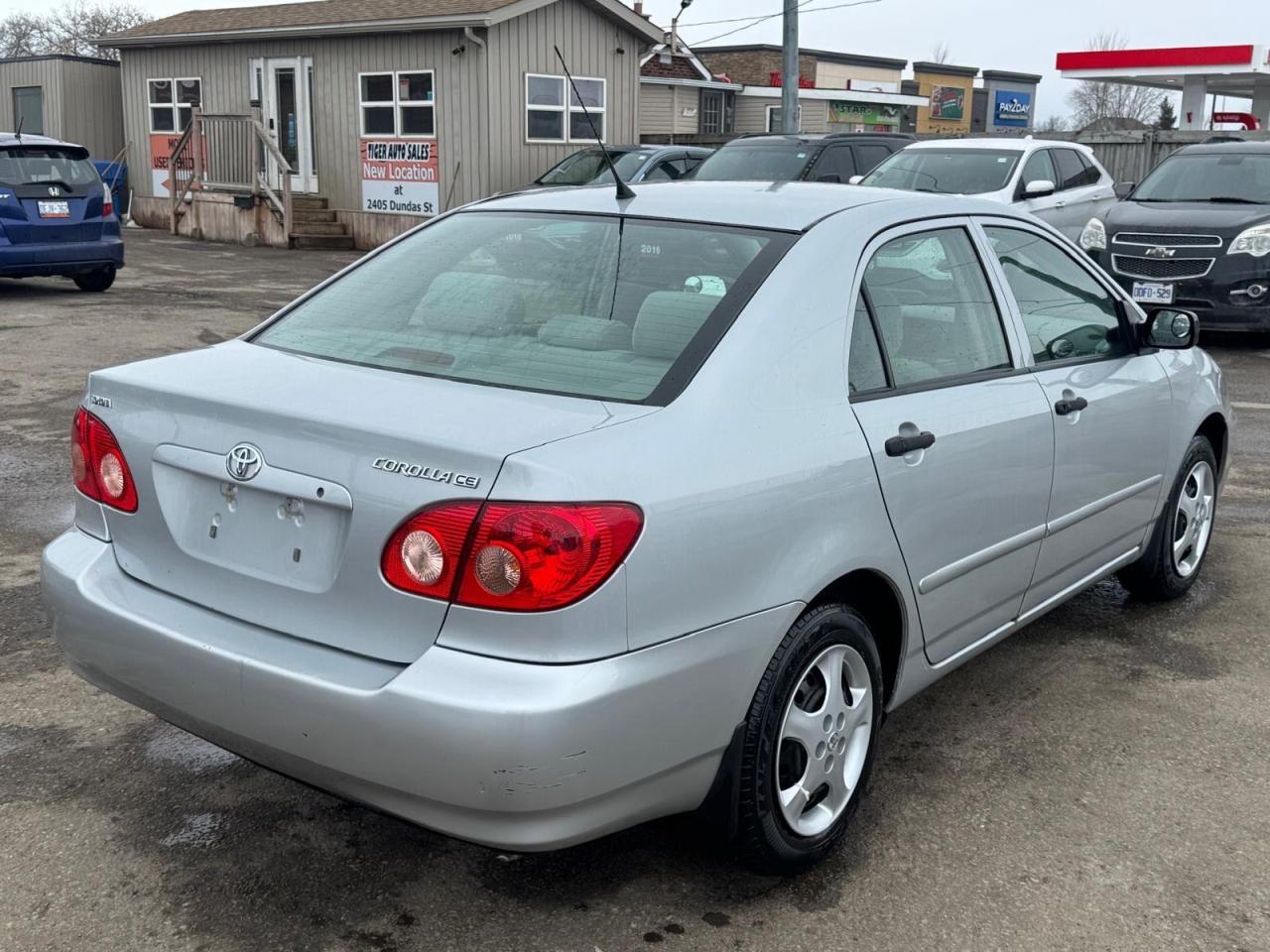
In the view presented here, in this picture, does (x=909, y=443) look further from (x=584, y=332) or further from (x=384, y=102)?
(x=384, y=102)

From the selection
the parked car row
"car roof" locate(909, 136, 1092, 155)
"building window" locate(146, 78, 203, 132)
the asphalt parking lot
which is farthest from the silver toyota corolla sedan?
"building window" locate(146, 78, 203, 132)

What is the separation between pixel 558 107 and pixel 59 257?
1011 centimetres

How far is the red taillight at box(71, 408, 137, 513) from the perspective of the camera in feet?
9.78

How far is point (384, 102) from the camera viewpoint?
2131 centimetres

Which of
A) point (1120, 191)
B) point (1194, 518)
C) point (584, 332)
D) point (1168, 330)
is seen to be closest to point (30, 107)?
point (1120, 191)

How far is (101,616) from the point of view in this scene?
2926mm

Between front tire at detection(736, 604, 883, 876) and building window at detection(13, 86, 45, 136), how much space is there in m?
27.7

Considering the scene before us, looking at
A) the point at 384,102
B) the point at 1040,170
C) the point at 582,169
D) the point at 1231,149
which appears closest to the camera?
the point at 1231,149

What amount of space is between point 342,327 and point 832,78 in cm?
5341

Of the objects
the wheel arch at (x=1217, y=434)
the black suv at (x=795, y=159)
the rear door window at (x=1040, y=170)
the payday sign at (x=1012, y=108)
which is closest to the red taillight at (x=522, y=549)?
the wheel arch at (x=1217, y=434)

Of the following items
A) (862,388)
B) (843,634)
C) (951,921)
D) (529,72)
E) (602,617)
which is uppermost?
(529,72)

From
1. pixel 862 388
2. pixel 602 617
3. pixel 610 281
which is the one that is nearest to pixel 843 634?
pixel 862 388

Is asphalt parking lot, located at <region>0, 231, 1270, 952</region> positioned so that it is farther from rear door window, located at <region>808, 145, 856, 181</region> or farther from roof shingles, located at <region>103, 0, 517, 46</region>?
roof shingles, located at <region>103, 0, 517, 46</region>

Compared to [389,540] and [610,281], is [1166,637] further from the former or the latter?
[389,540]
